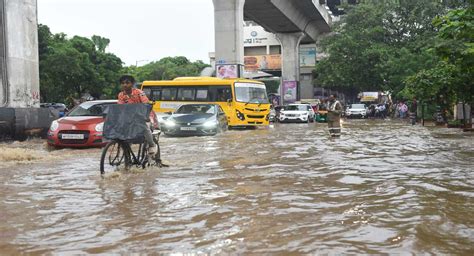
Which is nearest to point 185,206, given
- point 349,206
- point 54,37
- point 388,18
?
point 349,206

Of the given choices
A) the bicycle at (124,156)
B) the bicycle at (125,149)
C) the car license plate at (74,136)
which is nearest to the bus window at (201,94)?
the car license plate at (74,136)

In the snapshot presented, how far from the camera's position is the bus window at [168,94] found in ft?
81.1

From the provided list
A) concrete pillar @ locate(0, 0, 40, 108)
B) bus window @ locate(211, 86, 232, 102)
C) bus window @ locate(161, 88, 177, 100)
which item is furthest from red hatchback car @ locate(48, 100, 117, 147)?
bus window @ locate(161, 88, 177, 100)

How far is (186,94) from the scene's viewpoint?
2453 cm

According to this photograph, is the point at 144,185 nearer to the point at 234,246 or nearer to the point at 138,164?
the point at 138,164

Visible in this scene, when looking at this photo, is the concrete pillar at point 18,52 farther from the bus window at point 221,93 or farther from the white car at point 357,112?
the white car at point 357,112

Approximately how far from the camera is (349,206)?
18.4 ft

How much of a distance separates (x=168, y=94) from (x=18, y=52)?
9.65 metres

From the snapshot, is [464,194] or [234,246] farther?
[464,194]

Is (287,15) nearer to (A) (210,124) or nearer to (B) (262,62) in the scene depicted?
(A) (210,124)

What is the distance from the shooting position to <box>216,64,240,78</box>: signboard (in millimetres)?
27797

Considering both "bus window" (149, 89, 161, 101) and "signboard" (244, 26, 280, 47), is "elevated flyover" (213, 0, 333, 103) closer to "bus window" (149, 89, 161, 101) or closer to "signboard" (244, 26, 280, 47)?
"bus window" (149, 89, 161, 101)

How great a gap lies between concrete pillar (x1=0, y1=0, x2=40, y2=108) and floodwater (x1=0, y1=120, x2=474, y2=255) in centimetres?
659

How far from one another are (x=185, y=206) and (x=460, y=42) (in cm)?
805
